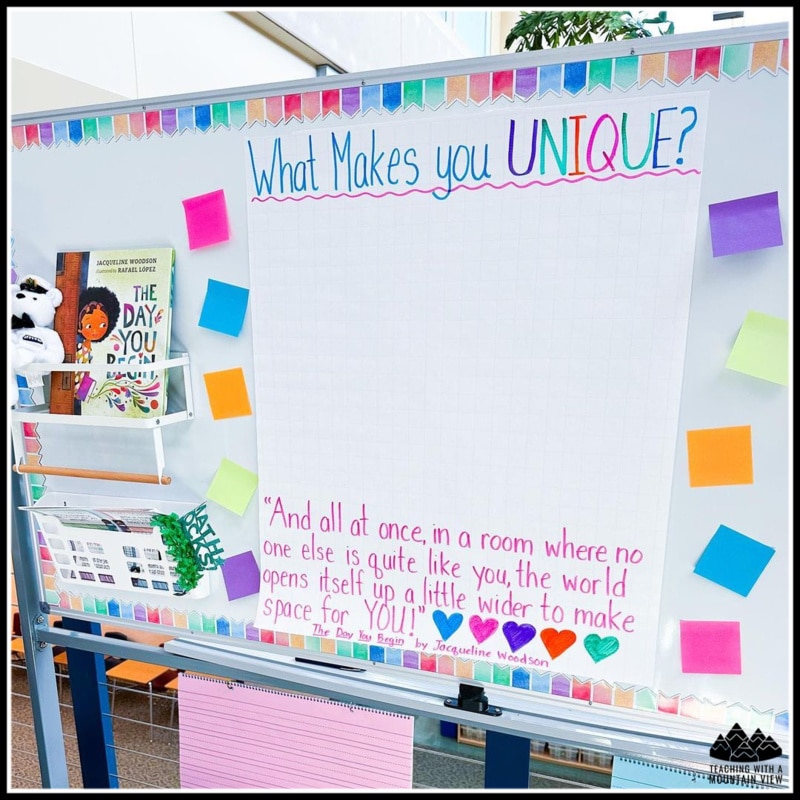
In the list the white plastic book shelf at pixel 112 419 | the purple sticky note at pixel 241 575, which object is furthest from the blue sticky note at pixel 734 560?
the white plastic book shelf at pixel 112 419

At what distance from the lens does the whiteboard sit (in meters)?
0.70

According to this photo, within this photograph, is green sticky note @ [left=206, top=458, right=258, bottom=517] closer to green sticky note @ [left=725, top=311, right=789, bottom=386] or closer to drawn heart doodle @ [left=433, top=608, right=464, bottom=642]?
drawn heart doodle @ [left=433, top=608, right=464, bottom=642]

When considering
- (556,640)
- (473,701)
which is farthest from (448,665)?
(556,640)

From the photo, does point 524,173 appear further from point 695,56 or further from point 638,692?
point 638,692

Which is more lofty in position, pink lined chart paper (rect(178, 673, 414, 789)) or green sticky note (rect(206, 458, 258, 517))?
green sticky note (rect(206, 458, 258, 517))

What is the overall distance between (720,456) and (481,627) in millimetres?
382

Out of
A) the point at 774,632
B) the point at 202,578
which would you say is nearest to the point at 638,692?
the point at 774,632

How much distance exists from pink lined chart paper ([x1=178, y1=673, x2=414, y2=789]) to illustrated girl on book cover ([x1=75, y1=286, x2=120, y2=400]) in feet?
1.66

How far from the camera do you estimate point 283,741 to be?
95 centimetres

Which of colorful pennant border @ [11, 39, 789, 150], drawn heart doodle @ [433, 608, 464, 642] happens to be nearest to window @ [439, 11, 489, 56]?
colorful pennant border @ [11, 39, 789, 150]

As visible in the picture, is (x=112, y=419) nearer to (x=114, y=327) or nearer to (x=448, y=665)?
(x=114, y=327)

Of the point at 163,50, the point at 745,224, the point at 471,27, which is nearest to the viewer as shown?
the point at 745,224

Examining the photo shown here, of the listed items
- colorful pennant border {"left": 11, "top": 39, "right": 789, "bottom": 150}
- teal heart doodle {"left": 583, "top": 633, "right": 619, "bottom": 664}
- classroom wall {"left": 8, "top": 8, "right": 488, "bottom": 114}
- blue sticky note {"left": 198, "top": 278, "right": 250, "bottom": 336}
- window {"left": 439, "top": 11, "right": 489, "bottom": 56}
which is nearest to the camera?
colorful pennant border {"left": 11, "top": 39, "right": 789, "bottom": 150}

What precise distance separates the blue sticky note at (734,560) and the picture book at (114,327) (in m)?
0.78
